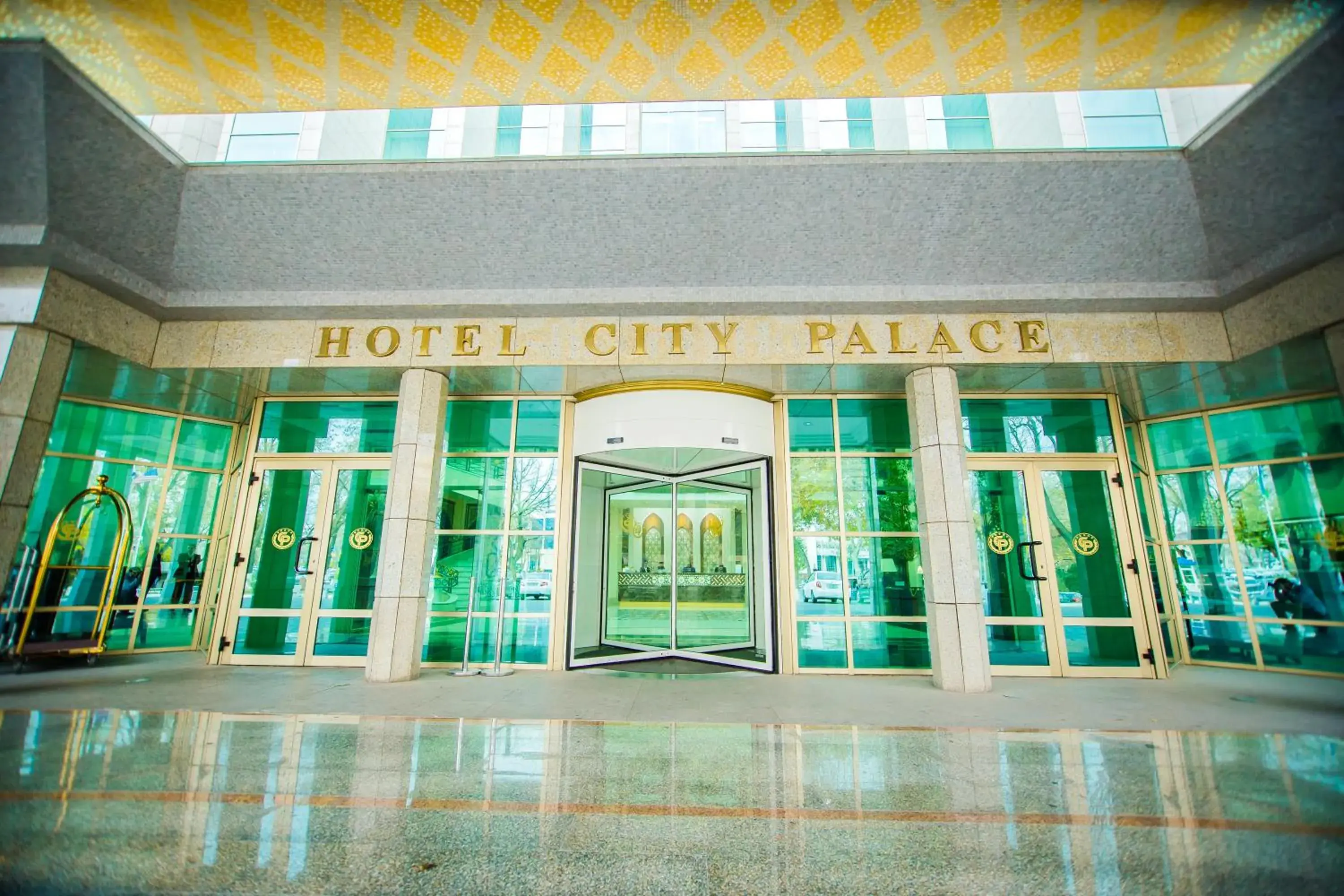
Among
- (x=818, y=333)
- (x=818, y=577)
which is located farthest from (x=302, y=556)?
(x=818, y=333)

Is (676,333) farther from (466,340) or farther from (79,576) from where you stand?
(79,576)

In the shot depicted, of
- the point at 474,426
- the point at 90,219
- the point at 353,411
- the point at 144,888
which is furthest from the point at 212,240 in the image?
the point at 144,888

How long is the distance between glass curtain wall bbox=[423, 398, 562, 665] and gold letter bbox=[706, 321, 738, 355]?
8.55 feet

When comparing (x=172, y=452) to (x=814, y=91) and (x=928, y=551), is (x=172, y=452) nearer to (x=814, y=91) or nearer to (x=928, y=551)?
(x=814, y=91)

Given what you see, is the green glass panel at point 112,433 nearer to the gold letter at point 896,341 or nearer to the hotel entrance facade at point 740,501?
the hotel entrance facade at point 740,501

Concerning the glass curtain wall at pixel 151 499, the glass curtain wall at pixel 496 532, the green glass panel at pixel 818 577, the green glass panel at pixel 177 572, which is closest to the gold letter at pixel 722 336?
the glass curtain wall at pixel 496 532

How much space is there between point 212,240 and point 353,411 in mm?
2665

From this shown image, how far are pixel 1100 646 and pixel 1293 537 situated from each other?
3.47 metres

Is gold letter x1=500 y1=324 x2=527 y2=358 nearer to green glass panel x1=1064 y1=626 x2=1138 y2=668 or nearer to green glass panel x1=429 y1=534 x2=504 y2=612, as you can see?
green glass panel x1=429 y1=534 x2=504 y2=612

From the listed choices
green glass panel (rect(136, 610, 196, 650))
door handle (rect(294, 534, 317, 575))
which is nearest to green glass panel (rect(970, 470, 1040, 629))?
door handle (rect(294, 534, 317, 575))

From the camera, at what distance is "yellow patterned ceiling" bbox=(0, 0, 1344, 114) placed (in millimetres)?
3490

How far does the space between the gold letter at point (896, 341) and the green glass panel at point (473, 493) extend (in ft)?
17.9

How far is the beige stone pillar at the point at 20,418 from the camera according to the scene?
5.38 m

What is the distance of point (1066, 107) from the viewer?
602 centimetres
